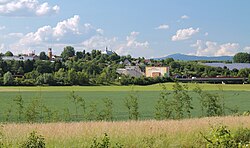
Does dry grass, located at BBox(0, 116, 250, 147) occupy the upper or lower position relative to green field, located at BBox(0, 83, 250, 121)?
upper

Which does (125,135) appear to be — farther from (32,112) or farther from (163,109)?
(163,109)

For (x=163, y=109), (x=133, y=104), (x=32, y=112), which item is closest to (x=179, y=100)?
(x=163, y=109)

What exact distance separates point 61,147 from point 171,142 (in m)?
3.60

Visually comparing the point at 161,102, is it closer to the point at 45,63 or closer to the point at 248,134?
the point at 248,134

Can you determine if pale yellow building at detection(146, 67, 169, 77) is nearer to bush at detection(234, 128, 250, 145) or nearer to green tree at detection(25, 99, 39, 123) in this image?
green tree at detection(25, 99, 39, 123)

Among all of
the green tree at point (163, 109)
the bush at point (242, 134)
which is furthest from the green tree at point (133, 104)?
the bush at point (242, 134)

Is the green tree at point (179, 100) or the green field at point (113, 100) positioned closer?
the green tree at point (179, 100)

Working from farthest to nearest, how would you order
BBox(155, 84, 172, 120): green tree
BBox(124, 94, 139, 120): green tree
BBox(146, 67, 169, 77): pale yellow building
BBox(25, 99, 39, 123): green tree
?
BBox(146, 67, 169, 77): pale yellow building
BBox(124, 94, 139, 120): green tree
BBox(155, 84, 172, 120): green tree
BBox(25, 99, 39, 123): green tree

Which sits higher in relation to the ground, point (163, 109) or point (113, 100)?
point (163, 109)

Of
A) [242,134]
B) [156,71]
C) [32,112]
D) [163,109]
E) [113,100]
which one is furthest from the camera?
[156,71]

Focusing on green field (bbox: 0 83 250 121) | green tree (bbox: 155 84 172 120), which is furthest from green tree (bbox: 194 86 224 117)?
green field (bbox: 0 83 250 121)

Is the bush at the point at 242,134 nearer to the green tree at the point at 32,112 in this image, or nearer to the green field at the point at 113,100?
the green tree at the point at 32,112

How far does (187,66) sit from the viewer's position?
7195 inches

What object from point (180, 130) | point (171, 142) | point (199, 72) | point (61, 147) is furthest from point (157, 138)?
point (199, 72)
